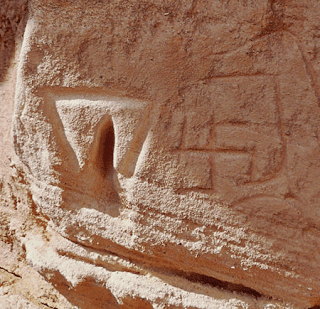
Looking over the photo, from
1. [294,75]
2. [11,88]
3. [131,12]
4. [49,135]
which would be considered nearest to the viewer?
[294,75]

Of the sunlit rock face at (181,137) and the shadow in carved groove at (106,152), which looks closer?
the sunlit rock face at (181,137)

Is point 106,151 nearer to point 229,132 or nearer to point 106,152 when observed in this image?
point 106,152

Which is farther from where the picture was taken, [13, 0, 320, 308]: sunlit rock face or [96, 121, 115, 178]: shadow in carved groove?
[96, 121, 115, 178]: shadow in carved groove

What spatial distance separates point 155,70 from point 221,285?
0.55 meters

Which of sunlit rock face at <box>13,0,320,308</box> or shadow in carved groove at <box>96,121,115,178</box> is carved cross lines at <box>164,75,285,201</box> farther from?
shadow in carved groove at <box>96,121,115,178</box>

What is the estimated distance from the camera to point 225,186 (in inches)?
35.9

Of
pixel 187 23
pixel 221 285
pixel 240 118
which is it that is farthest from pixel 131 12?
pixel 221 285

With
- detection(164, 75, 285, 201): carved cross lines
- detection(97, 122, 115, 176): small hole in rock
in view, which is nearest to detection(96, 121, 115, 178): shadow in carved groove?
detection(97, 122, 115, 176): small hole in rock

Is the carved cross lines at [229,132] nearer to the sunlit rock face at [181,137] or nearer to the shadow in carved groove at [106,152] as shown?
the sunlit rock face at [181,137]

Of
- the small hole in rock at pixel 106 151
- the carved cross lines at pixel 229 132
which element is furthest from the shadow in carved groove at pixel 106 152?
the carved cross lines at pixel 229 132

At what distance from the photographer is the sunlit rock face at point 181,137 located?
0.86 m

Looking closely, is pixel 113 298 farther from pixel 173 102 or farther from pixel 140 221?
pixel 173 102

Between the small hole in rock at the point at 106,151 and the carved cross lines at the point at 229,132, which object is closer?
the carved cross lines at the point at 229,132

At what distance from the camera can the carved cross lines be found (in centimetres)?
87
